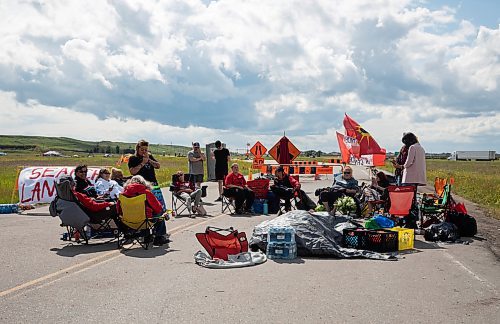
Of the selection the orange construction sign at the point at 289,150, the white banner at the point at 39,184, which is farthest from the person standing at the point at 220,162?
the white banner at the point at 39,184

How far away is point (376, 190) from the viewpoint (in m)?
14.9

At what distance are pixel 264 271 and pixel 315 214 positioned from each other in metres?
2.48

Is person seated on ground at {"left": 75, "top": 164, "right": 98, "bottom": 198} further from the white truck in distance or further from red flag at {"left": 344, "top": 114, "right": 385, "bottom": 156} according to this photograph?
the white truck in distance

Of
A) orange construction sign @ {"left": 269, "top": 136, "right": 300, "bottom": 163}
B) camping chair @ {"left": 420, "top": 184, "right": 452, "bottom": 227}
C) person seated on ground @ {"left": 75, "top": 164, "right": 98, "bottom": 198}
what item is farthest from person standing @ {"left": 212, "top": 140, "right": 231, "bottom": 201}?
camping chair @ {"left": 420, "top": 184, "right": 452, "bottom": 227}

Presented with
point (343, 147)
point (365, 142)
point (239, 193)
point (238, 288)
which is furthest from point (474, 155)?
point (238, 288)

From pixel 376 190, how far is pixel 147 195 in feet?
23.0

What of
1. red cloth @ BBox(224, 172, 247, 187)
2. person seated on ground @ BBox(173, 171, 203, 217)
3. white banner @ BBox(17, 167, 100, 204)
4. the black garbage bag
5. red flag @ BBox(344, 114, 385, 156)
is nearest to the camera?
the black garbage bag

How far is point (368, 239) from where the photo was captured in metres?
9.66

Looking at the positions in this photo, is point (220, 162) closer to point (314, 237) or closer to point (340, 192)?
point (340, 192)

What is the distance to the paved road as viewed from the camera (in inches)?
229

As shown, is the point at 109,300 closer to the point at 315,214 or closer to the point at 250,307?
the point at 250,307

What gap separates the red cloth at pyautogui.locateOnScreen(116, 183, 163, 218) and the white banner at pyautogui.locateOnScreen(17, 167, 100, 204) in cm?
674

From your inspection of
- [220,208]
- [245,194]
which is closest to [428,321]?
[245,194]

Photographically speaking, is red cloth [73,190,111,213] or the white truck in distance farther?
the white truck in distance
